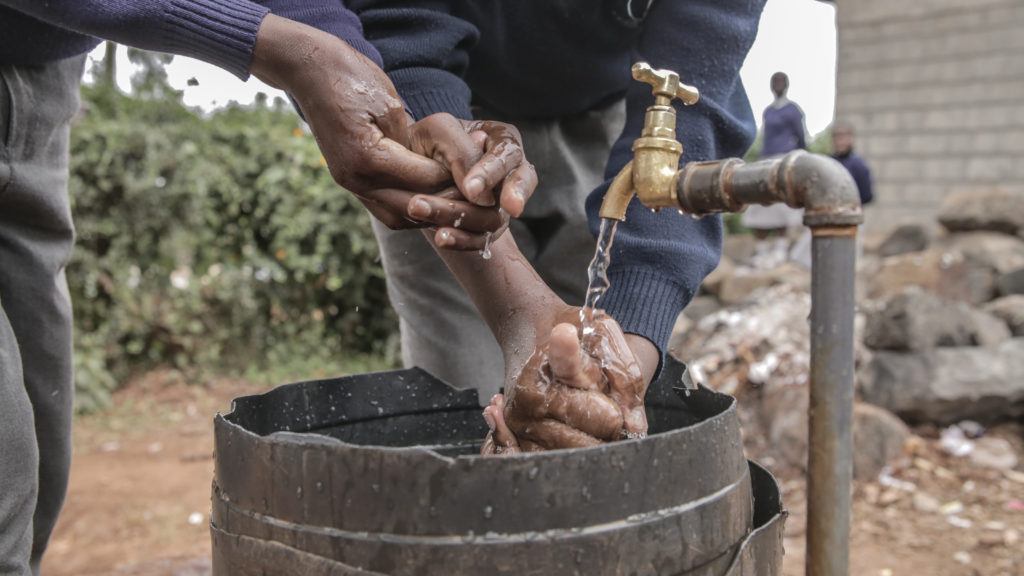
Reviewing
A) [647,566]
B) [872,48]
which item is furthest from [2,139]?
[872,48]

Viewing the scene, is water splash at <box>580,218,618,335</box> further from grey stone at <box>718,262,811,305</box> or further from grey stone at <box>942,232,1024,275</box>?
grey stone at <box>942,232,1024,275</box>

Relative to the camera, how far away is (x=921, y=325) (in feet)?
14.1

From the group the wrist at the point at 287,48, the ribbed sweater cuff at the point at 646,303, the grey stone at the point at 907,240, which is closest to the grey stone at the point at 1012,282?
the grey stone at the point at 907,240

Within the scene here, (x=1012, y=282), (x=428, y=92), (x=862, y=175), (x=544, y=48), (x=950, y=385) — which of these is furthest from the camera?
(x=862, y=175)

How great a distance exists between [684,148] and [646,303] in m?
0.30

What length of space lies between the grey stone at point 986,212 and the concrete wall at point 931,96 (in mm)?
1556

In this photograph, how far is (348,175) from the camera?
4.66 feet

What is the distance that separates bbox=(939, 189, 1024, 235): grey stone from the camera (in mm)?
6883

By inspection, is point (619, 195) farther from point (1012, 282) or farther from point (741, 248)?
point (741, 248)

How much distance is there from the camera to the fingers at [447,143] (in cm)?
138

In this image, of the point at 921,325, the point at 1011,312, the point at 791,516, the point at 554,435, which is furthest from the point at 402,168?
the point at 1011,312

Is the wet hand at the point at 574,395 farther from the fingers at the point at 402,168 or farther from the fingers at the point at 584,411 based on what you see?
the fingers at the point at 402,168

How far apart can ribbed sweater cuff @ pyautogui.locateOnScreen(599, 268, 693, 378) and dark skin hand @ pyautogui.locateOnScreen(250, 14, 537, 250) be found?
0.27m

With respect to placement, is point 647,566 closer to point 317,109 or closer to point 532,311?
point 532,311
